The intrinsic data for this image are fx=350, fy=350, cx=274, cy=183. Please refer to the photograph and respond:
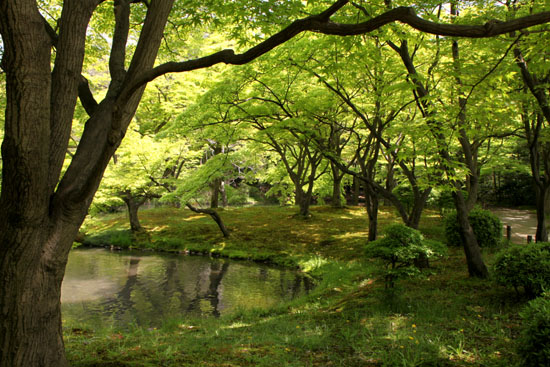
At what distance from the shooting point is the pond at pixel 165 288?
7867 millimetres

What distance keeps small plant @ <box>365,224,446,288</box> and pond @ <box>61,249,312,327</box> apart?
3.42 m

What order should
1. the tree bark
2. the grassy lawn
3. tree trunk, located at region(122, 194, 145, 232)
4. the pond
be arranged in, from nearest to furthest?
the tree bark → the grassy lawn → the pond → tree trunk, located at region(122, 194, 145, 232)

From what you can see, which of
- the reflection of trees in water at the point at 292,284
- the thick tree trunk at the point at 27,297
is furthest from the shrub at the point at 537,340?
the reflection of trees in water at the point at 292,284

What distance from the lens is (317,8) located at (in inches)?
250

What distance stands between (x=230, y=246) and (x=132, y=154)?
580 cm

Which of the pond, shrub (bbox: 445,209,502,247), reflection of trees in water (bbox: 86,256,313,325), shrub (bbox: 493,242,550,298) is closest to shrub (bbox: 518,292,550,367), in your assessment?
shrub (bbox: 493,242,550,298)

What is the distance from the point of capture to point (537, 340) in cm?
286

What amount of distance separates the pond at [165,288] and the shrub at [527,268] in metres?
4.88

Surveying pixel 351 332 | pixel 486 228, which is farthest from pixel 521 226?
pixel 351 332

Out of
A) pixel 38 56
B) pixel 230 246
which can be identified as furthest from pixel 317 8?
pixel 230 246

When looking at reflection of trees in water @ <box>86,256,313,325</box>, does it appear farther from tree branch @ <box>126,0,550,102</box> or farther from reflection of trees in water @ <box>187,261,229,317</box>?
tree branch @ <box>126,0,550,102</box>

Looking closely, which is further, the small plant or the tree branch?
the small plant

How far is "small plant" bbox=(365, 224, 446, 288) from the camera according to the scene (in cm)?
564

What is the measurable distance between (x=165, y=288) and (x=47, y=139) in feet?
26.0
